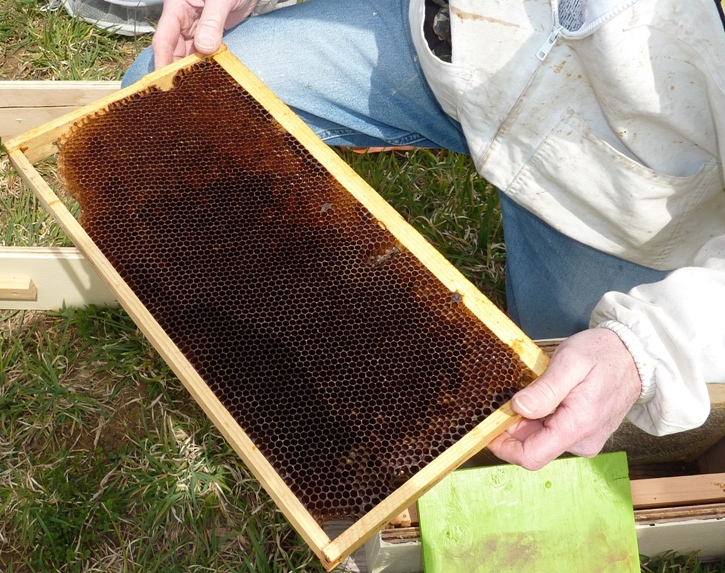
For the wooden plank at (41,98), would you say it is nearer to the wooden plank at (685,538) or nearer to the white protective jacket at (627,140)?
the white protective jacket at (627,140)

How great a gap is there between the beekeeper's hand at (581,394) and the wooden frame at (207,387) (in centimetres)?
9

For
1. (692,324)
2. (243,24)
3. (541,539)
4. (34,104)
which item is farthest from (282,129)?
(34,104)

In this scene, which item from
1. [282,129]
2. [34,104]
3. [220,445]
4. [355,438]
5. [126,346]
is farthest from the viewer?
[34,104]

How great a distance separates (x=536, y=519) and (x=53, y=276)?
2.37 meters

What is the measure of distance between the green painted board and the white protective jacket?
1.71 ft

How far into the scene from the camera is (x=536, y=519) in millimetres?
2531

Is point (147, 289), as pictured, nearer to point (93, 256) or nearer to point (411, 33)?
point (93, 256)

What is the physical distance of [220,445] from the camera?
3.05 m

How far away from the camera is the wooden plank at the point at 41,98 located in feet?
11.7

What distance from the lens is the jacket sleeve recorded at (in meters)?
1.93

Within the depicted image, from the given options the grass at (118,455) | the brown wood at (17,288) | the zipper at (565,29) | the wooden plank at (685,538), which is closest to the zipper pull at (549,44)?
the zipper at (565,29)

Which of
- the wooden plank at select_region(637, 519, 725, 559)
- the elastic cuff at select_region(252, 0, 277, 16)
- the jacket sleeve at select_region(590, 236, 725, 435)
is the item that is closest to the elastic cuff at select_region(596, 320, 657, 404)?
the jacket sleeve at select_region(590, 236, 725, 435)

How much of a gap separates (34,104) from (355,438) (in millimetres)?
2864

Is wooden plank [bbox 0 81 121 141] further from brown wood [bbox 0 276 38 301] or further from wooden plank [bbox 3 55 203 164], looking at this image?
wooden plank [bbox 3 55 203 164]
